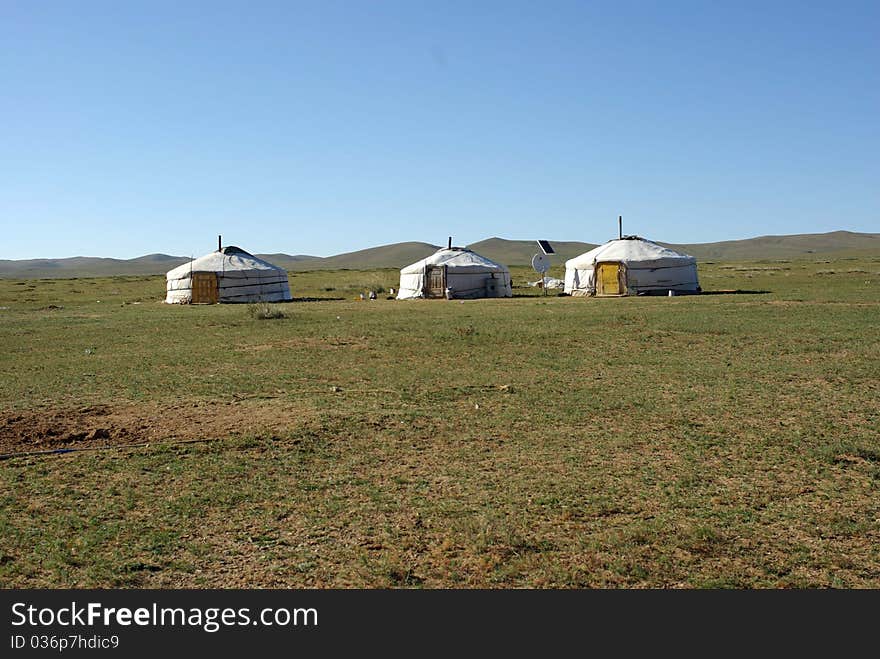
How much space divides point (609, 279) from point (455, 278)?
6.19 metres

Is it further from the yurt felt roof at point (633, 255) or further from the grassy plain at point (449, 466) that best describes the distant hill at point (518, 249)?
→ the grassy plain at point (449, 466)

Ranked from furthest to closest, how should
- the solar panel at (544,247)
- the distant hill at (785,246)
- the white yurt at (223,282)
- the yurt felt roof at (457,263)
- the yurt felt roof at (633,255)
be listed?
the distant hill at (785,246) < the solar panel at (544,247) < the yurt felt roof at (457,263) < the white yurt at (223,282) < the yurt felt roof at (633,255)

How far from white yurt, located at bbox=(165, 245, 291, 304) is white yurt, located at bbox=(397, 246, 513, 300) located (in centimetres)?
552

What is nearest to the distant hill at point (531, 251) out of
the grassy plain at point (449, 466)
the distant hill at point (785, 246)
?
the distant hill at point (785, 246)

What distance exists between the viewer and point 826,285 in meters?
34.2

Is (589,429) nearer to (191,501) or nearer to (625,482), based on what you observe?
(625,482)

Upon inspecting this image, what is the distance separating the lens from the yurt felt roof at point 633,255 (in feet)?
106

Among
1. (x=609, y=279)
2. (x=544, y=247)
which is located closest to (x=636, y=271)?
(x=609, y=279)

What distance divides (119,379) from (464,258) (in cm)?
2368

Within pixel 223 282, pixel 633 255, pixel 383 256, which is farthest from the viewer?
pixel 383 256

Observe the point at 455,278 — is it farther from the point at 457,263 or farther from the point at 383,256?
the point at 383,256

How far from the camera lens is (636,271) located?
106 ft

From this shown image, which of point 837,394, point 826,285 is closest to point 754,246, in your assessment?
point 826,285

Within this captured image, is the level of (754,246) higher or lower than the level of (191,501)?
higher
